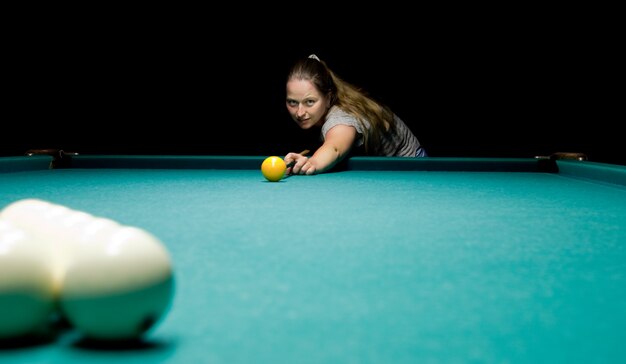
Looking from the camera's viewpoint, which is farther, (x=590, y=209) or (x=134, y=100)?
(x=134, y=100)

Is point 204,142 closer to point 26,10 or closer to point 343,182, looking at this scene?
point 26,10

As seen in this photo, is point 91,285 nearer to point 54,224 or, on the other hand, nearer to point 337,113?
point 54,224

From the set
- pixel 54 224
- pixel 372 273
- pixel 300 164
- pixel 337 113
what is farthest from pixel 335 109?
pixel 54 224

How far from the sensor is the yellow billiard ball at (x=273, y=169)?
10.00ft

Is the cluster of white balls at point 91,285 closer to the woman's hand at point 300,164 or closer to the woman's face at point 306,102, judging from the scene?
the woman's hand at point 300,164

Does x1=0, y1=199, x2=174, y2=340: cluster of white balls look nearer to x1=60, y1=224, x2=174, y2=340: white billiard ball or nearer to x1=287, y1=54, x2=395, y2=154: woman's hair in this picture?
x1=60, y1=224, x2=174, y2=340: white billiard ball

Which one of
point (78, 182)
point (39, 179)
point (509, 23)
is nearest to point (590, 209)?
point (78, 182)

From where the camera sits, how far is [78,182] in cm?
296

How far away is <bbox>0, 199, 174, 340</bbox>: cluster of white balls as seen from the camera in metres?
0.78

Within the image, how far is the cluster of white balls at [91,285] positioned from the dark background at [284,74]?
17.6 feet

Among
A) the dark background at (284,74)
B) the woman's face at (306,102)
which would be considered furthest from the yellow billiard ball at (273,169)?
the dark background at (284,74)

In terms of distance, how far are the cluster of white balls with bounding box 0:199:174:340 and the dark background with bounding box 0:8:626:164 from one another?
536cm

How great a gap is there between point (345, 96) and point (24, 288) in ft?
13.1

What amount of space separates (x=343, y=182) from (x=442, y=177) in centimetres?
64
